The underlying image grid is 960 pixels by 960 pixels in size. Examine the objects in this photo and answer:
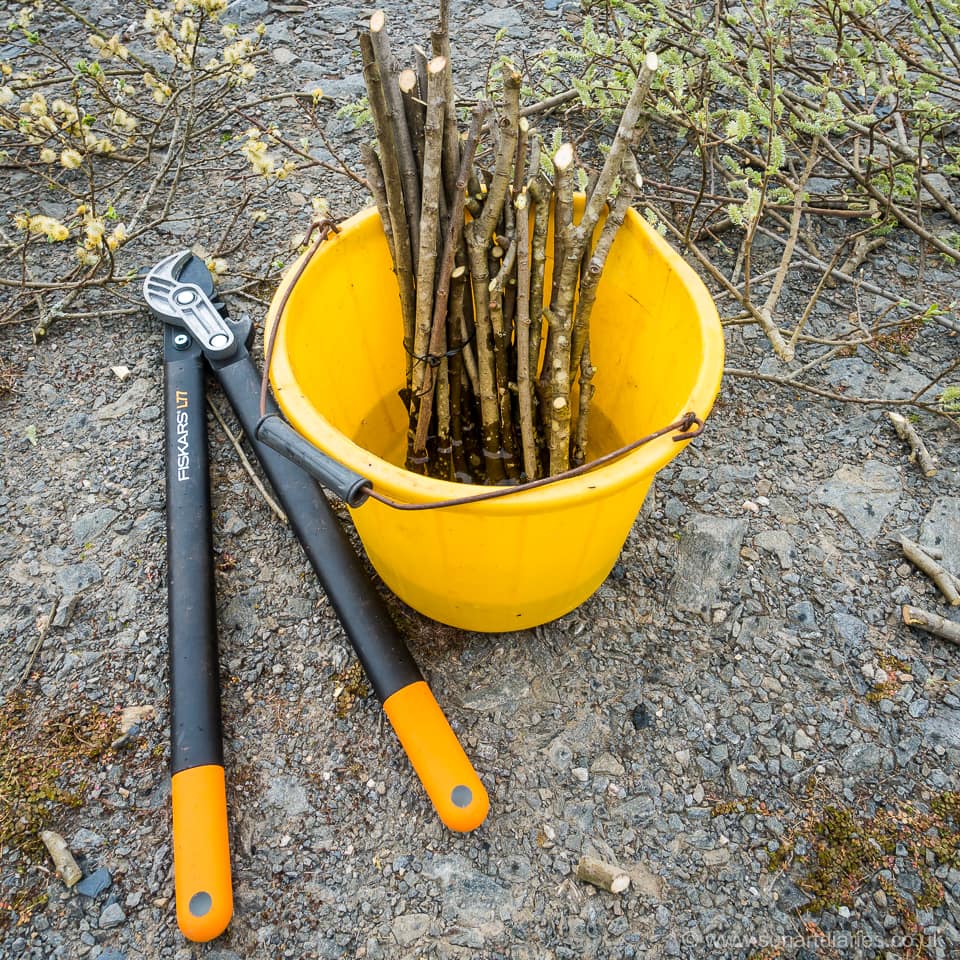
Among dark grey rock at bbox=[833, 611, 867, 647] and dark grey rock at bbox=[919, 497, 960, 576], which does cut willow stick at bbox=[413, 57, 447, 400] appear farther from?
dark grey rock at bbox=[919, 497, 960, 576]

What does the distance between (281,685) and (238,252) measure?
3.99 ft

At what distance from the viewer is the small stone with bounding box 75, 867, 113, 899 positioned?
1.06 meters

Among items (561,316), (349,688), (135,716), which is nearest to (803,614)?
(561,316)

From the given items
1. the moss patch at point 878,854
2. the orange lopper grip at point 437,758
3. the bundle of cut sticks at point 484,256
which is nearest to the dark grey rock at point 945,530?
the moss patch at point 878,854

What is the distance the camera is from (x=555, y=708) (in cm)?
123

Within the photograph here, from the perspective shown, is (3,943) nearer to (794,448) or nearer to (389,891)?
(389,891)

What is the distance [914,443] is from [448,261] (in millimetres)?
1084

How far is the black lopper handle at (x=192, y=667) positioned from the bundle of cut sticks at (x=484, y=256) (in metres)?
0.42

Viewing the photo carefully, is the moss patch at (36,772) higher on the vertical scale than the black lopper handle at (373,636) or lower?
lower

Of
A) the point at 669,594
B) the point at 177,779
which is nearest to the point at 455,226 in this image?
the point at 669,594

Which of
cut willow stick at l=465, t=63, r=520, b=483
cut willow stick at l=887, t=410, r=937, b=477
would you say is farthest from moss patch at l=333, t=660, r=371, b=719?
cut willow stick at l=887, t=410, r=937, b=477

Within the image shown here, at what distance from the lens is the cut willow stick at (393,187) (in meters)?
0.95

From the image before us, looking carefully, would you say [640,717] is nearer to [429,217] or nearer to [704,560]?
[704,560]

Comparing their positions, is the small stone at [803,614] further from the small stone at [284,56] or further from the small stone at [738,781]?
the small stone at [284,56]
